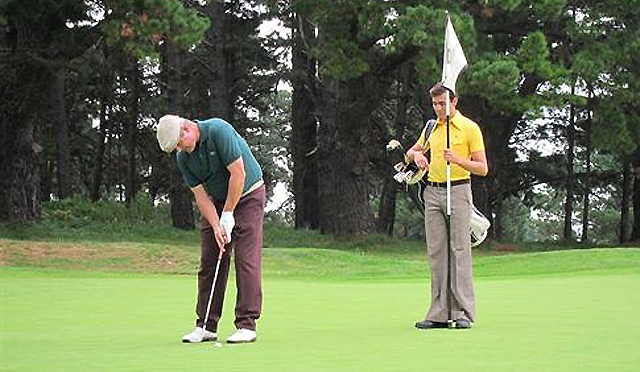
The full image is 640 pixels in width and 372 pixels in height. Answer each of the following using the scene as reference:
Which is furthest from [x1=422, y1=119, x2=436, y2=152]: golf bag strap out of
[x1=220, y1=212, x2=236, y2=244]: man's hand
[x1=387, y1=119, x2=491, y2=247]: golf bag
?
[x1=220, y1=212, x2=236, y2=244]: man's hand

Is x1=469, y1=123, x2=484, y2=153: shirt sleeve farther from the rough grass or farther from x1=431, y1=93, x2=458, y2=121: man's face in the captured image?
the rough grass

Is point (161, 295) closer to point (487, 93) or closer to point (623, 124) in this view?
point (487, 93)

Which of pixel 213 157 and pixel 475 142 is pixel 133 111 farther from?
pixel 213 157

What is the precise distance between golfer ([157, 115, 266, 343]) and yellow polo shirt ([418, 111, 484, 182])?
1588 mm

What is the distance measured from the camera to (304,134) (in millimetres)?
41250

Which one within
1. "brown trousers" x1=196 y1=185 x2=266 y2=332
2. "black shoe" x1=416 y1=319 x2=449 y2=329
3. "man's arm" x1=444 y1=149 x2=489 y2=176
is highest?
"man's arm" x1=444 y1=149 x2=489 y2=176

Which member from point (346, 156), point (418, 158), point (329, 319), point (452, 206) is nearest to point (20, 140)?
point (346, 156)

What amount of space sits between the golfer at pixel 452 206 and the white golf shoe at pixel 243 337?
1.60 meters

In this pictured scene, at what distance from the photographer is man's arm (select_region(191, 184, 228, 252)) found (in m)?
7.60

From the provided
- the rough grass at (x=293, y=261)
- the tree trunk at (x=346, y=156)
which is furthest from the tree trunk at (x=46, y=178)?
the rough grass at (x=293, y=261)

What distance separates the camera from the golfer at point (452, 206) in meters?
8.64

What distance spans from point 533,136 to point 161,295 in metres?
41.1

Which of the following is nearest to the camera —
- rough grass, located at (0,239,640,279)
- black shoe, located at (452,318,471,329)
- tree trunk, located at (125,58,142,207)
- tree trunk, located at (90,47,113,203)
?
black shoe, located at (452,318,471,329)

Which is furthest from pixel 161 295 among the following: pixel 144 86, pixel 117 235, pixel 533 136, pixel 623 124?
pixel 533 136
